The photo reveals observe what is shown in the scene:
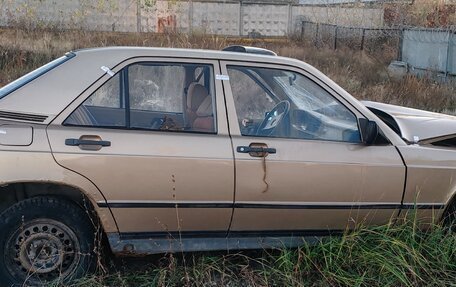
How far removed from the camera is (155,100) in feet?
11.3

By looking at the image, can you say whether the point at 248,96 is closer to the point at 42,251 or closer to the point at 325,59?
the point at 42,251

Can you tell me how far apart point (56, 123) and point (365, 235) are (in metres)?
2.30

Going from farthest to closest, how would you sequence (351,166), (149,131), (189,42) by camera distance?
(189,42) → (351,166) → (149,131)

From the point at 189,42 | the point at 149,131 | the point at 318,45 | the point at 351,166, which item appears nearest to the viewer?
the point at 149,131

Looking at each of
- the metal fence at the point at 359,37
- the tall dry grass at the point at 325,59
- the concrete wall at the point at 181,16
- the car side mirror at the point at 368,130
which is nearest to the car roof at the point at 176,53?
the car side mirror at the point at 368,130

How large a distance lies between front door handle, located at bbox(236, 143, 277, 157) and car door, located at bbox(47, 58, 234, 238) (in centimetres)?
9

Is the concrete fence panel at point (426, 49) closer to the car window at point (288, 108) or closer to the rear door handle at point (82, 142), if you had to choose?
the car window at point (288, 108)

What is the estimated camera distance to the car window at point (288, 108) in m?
3.43

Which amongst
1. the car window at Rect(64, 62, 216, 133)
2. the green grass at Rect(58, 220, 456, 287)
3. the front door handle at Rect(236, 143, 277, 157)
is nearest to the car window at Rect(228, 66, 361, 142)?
the front door handle at Rect(236, 143, 277, 157)

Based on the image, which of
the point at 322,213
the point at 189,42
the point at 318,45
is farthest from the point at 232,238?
the point at 318,45

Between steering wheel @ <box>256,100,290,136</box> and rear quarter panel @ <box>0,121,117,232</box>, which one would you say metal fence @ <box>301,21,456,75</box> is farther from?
rear quarter panel @ <box>0,121,117,232</box>

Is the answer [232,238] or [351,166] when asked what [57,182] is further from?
[351,166]

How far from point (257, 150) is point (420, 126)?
1477 mm

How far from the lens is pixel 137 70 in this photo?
3.28 m
